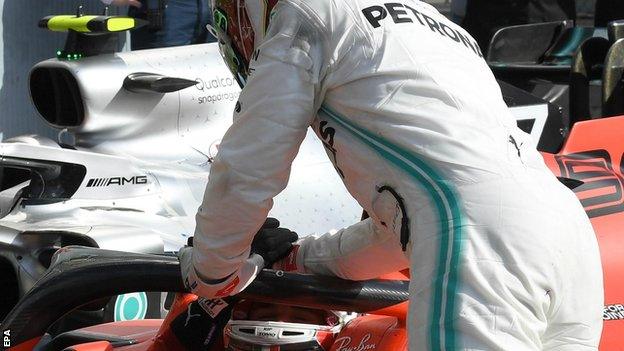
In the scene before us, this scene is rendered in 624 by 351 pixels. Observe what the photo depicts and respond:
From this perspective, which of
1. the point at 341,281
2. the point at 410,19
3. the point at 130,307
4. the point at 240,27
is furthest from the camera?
the point at 130,307

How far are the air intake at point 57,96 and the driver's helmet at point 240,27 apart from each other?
2799mm

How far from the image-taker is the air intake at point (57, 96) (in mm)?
5195

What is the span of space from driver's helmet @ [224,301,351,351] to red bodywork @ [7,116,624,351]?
42 mm

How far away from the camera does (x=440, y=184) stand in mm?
2119

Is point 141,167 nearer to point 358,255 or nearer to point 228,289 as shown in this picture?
point 358,255

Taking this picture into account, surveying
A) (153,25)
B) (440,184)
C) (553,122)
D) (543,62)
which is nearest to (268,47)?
(440,184)

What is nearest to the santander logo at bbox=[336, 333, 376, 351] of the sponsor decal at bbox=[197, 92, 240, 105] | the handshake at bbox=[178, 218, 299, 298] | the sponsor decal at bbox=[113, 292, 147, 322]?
the handshake at bbox=[178, 218, 299, 298]

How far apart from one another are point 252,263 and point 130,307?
2.11 meters

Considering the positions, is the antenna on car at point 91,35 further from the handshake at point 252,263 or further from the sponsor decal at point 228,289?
the sponsor decal at point 228,289

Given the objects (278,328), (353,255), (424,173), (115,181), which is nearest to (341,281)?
(353,255)

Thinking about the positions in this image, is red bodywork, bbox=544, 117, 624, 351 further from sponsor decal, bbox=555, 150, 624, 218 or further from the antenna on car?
the antenna on car

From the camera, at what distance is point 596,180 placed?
3107 millimetres

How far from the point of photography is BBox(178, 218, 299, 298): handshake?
2.38m

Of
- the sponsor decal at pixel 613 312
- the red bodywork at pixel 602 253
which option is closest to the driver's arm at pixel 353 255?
the red bodywork at pixel 602 253
